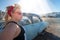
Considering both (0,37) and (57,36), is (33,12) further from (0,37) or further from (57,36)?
(0,37)

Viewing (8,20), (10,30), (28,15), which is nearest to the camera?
(10,30)

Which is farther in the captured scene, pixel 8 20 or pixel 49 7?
pixel 49 7

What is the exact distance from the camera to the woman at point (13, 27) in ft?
3.29

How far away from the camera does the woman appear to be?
39.5 inches

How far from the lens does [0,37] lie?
3.34 ft

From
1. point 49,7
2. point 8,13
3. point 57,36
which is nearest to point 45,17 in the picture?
point 49,7

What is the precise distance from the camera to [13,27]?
3.33 ft

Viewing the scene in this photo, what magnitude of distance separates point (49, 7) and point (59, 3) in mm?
130

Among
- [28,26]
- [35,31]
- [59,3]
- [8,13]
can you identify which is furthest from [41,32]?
[8,13]

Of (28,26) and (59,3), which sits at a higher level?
(59,3)

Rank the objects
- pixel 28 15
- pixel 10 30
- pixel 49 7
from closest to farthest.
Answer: pixel 10 30 < pixel 28 15 < pixel 49 7

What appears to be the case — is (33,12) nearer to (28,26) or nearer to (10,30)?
(28,26)

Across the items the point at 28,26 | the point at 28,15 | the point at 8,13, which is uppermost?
the point at 8,13

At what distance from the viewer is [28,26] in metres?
2.11
